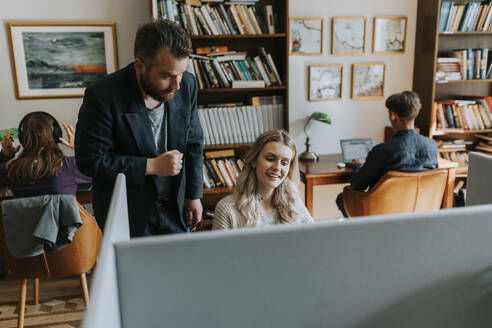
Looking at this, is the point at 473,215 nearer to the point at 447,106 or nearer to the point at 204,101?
the point at 204,101

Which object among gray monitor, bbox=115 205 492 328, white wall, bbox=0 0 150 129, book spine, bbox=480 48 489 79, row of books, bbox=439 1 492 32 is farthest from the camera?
book spine, bbox=480 48 489 79

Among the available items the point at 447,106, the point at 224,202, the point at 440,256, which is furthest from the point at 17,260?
the point at 447,106

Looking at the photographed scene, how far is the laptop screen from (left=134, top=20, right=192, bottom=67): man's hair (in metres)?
1.96

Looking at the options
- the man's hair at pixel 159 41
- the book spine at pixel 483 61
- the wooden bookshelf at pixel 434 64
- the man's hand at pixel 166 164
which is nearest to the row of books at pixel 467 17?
the wooden bookshelf at pixel 434 64

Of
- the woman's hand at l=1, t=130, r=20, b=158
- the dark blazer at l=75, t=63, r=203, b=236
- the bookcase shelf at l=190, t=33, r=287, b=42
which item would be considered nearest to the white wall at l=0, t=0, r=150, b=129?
the woman's hand at l=1, t=130, r=20, b=158

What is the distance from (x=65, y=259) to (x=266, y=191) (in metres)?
1.20

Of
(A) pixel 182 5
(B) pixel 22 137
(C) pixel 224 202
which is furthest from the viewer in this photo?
(A) pixel 182 5

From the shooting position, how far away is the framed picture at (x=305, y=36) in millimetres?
3256

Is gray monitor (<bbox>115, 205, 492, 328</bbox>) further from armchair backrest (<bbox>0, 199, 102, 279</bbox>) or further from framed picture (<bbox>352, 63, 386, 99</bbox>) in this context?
framed picture (<bbox>352, 63, 386, 99</bbox>)

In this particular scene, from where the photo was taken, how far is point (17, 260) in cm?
215

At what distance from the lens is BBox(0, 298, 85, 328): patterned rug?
7.77 ft

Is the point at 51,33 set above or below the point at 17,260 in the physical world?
above

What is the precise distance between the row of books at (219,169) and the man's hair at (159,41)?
1.66 meters

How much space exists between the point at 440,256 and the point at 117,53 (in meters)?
2.81
